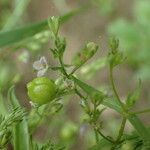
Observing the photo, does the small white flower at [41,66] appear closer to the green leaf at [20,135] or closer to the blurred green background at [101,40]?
the green leaf at [20,135]

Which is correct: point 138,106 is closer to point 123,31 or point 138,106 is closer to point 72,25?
point 123,31

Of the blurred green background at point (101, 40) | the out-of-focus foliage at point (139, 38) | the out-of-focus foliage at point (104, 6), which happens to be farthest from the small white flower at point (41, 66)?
the out-of-focus foliage at point (104, 6)

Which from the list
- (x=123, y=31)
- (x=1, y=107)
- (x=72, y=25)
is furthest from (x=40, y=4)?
(x=1, y=107)

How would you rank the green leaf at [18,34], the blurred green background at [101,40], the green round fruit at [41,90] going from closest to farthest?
1. the green round fruit at [41,90]
2. the green leaf at [18,34]
3. the blurred green background at [101,40]

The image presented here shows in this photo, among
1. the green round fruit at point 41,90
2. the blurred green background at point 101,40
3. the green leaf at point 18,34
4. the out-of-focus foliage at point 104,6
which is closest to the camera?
the green round fruit at point 41,90

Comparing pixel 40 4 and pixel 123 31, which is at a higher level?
pixel 40 4

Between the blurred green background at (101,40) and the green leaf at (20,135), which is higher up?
the blurred green background at (101,40)

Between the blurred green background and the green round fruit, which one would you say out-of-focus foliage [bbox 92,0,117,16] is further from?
the green round fruit
